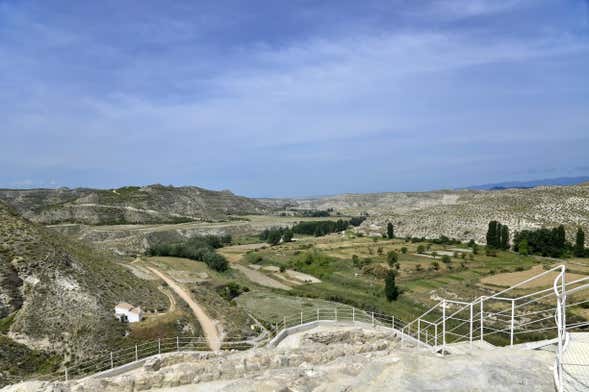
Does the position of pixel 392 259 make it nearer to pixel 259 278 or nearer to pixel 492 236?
pixel 259 278

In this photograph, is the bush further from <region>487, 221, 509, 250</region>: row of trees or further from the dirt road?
<region>487, 221, 509, 250</region>: row of trees

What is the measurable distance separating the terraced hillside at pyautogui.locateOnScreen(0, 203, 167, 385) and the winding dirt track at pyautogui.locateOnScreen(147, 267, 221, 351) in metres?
2.67

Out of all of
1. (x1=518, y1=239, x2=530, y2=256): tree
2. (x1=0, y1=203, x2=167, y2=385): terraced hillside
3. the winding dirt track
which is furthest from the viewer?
(x1=518, y1=239, x2=530, y2=256): tree

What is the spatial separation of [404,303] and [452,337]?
16256 mm

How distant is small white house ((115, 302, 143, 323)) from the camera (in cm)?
2656

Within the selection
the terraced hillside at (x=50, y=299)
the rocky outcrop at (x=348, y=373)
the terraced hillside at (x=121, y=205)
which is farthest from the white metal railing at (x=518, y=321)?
the terraced hillside at (x=121, y=205)

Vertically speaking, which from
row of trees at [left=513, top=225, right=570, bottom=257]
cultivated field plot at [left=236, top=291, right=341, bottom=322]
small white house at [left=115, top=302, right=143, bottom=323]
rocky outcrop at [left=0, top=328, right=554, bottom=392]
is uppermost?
rocky outcrop at [left=0, top=328, right=554, bottom=392]

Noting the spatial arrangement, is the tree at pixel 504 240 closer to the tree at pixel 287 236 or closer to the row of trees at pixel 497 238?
the row of trees at pixel 497 238

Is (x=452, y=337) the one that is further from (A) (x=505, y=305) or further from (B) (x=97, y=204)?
(B) (x=97, y=204)

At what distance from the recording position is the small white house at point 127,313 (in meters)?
26.6

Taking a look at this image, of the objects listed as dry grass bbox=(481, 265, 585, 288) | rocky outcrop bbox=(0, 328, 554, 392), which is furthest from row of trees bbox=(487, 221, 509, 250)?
rocky outcrop bbox=(0, 328, 554, 392)

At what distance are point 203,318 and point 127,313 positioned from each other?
6432mm

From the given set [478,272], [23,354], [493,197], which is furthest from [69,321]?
[493,197]

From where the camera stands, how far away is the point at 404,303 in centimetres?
4947
